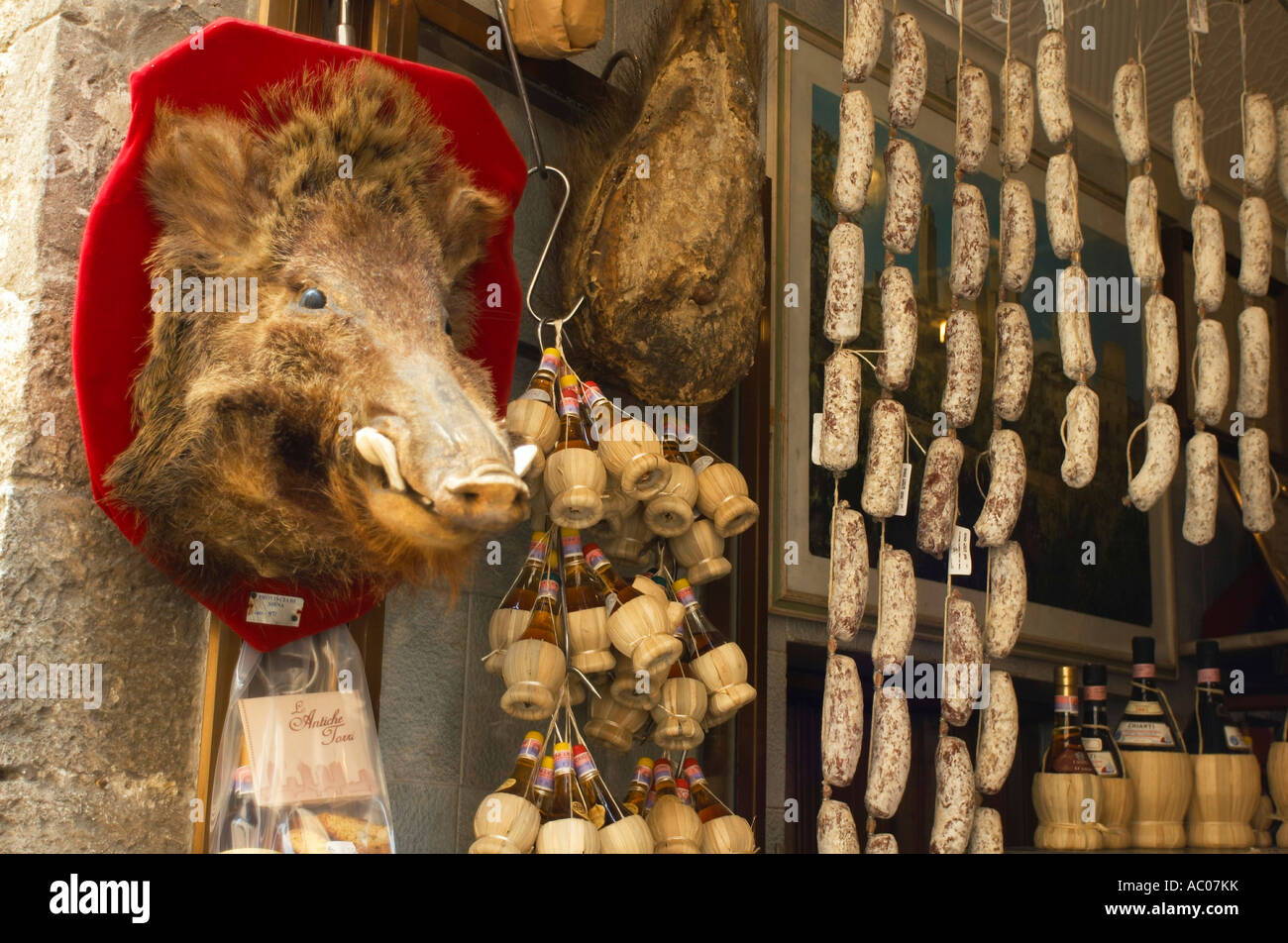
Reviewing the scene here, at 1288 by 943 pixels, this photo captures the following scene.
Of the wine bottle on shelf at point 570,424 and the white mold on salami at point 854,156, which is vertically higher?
the white mold on salami at point 854,156

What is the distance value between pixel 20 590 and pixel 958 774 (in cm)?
137

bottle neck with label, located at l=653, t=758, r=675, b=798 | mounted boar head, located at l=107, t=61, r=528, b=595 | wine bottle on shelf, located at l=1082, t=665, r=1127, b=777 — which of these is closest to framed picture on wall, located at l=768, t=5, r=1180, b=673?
wine bottle on shelf, located at l=1082, t=665, r=1127, b=777

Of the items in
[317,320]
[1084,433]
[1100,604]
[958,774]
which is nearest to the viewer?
[317,320]

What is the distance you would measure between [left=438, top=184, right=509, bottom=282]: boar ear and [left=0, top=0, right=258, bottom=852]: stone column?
16.3 inches

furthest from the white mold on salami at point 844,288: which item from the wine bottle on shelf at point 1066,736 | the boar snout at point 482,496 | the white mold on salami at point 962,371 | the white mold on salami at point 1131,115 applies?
the boar snout at point 482,496

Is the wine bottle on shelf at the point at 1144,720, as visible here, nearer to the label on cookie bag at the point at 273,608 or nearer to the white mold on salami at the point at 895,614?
the white mold on salami at the point at 895,614

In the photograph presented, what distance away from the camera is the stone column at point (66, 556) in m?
1.21

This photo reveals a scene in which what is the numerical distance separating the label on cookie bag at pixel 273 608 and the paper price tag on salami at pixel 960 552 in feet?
3.85

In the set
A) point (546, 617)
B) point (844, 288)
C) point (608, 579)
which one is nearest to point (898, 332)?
point (844, 288)

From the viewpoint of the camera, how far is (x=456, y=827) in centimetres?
169

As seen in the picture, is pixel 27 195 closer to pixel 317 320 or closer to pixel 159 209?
pixel 159 209

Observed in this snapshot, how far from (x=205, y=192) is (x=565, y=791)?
2.72 feet

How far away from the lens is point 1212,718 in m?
2.62
